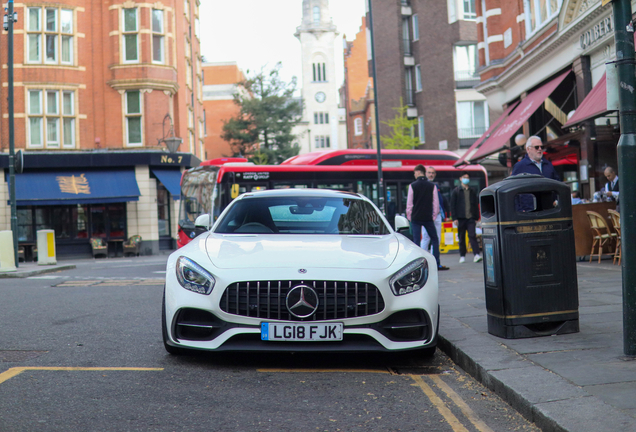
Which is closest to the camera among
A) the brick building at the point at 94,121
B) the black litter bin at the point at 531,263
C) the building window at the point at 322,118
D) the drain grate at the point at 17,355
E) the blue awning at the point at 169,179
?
the drain grate at the point at 17,355

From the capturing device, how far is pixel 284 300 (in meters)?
4.87

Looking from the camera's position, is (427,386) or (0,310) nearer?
(427,386)

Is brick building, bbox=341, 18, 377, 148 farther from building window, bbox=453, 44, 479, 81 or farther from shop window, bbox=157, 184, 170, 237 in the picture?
shop window, bbox=157, 184, 170, 237

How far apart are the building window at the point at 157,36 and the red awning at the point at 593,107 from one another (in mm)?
22949

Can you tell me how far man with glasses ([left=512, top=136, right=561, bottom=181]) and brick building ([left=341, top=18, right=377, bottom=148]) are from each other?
6971cm

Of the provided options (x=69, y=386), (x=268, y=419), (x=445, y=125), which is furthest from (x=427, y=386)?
(x=445, y=125)

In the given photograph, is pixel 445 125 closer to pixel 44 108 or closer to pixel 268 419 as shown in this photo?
pixel 44 108

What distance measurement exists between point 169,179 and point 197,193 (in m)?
10.2

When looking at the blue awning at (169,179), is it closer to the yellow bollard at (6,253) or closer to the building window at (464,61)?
the yellow bollard at (6,253)

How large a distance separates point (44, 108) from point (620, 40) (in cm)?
2840

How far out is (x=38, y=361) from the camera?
210 inches

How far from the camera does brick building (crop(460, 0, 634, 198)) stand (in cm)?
1419

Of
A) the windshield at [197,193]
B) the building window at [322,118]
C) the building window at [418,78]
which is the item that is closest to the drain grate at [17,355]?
the windshield at [197,193]

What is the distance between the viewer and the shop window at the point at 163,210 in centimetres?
3094
